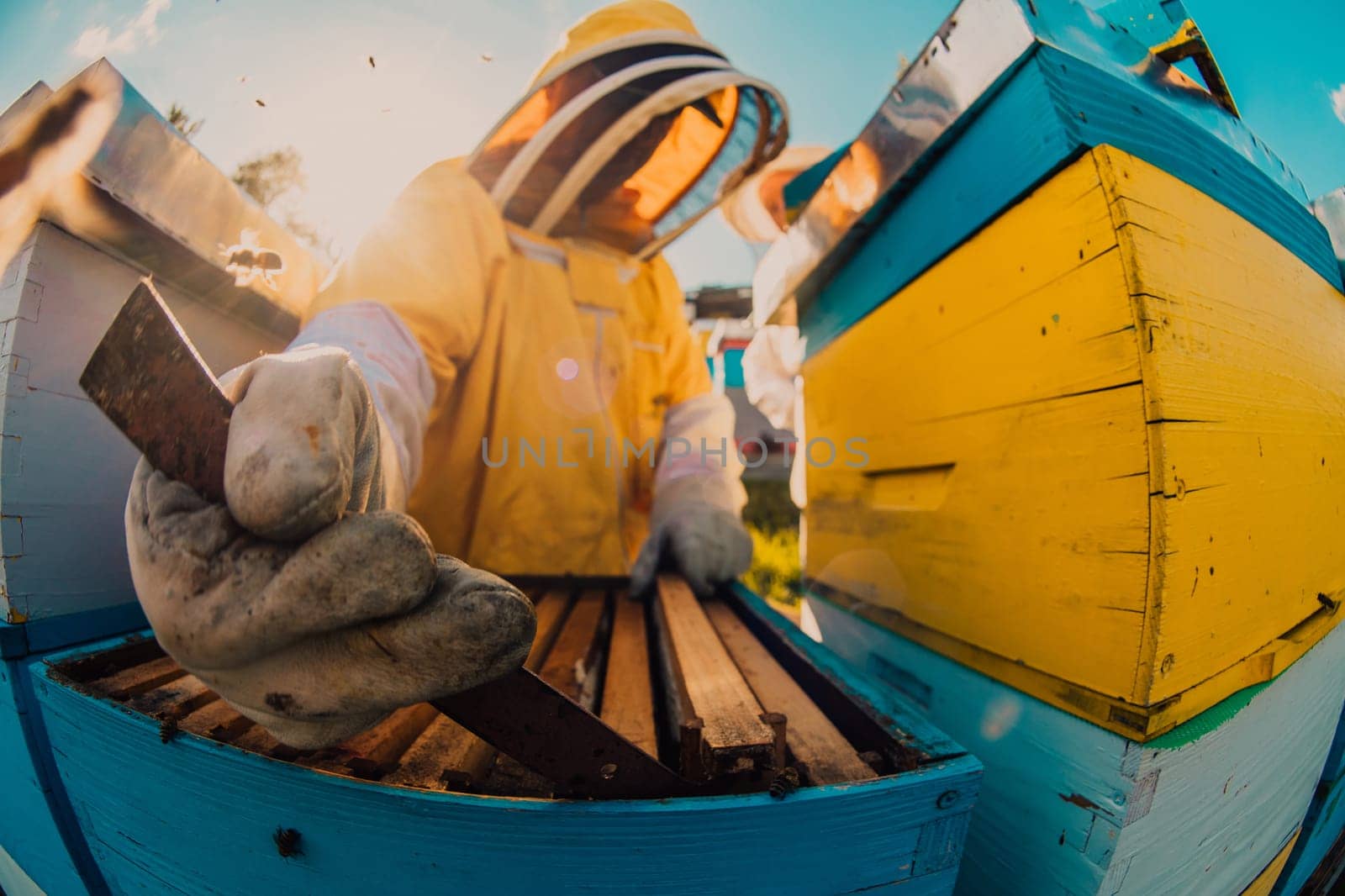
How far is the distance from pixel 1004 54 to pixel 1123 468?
1.97 ft

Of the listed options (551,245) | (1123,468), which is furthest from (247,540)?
(551,245)

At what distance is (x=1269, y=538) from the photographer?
66 centimetres

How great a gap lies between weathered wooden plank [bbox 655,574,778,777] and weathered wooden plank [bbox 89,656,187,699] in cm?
69

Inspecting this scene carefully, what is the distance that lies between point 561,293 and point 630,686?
134 cm

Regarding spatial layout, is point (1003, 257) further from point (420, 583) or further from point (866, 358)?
point (420, 583)

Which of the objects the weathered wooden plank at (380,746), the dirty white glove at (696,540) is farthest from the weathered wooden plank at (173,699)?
the dirty white glove at (696,540)

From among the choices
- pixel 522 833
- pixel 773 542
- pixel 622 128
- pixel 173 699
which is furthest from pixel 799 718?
pixel 773 542

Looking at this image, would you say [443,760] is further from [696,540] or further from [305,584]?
[696,540]

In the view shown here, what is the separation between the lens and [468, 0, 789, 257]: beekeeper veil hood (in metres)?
1.53

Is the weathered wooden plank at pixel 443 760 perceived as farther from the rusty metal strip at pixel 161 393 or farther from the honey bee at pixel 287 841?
the rusty metal strip at pixel 161 393

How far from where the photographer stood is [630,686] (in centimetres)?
83

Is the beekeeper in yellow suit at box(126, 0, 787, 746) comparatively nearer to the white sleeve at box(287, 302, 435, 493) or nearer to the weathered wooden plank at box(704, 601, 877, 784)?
the white sleeve at box(287, 302, 435, 493)

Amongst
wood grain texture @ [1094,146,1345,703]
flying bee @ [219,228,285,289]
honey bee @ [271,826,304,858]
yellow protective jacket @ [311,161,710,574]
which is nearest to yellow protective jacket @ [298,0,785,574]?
yellow protective jacket @ [311,161,710,574]

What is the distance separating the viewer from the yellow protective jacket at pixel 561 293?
139 cm
